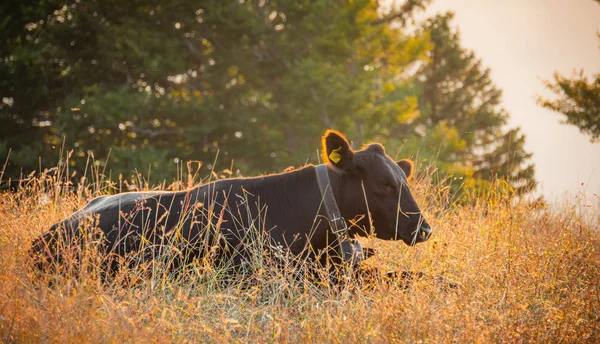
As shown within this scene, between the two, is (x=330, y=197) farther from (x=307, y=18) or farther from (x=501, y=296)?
(x=307, y=18)

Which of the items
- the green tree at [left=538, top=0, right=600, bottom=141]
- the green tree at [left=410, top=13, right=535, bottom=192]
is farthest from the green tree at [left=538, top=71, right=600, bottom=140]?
the green tree at [left=410, top=13, right=535, bottom=192]

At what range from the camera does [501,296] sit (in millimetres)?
3799

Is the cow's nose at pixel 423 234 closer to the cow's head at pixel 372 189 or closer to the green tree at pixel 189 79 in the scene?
the cow's head at pixel 372 189

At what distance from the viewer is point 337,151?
481 cm

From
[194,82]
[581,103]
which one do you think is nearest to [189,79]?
[194,82]

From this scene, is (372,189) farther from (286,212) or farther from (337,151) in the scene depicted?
(286,212)

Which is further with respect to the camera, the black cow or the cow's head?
the cow's head

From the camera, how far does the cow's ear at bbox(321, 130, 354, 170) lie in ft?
15.6

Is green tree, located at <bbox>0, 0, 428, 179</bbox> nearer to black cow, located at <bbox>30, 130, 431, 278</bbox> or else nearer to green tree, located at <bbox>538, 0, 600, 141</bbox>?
green tree, located at <bbox>538, 0, 600, 141</bbox>

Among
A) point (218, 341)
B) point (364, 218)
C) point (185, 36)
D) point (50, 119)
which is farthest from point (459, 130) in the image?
point (218, 341)

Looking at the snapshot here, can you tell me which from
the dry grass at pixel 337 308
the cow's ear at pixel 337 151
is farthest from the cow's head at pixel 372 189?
the dry grass at pixel 337 308

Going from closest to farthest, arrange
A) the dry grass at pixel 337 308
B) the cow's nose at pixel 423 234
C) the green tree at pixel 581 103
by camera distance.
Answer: the dry grass at pixel 337 308 → the cow's nose at pixel 423 234 → the green tree at pixel 581 103

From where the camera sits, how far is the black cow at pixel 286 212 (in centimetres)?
463

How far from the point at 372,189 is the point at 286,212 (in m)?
0.76
